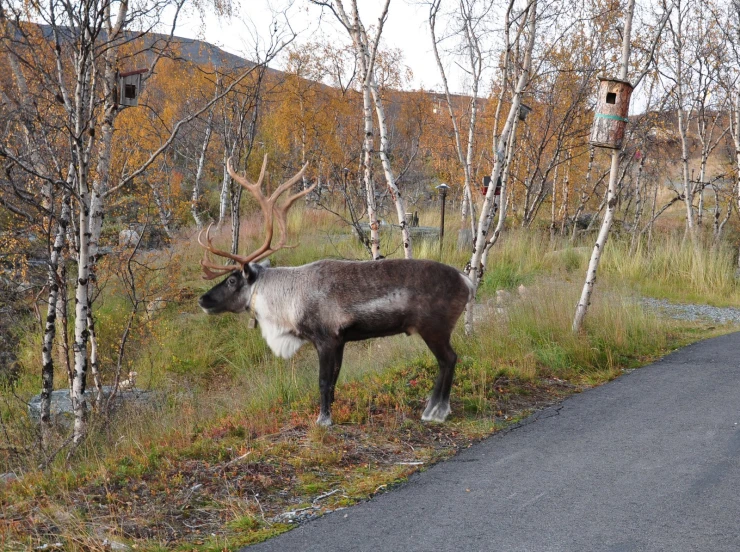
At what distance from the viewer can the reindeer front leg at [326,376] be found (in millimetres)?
5859

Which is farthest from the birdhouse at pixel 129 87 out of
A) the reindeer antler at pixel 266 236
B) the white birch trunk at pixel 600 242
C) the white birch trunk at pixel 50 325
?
the white birch trunk at pixel 600 242

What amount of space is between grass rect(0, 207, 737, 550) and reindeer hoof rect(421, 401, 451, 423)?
13cm

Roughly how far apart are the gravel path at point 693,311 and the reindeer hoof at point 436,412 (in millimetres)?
6896

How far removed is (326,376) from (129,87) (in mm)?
4327

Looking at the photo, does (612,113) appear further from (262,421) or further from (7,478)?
(7,478)

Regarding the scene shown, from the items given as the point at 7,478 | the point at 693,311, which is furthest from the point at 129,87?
the point at 693,311

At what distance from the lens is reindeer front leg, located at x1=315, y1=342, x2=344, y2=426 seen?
5.86m

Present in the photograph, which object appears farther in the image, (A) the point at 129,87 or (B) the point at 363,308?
(A) the point at 129,87

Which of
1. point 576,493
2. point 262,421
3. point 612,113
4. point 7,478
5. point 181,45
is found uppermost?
point 181,45

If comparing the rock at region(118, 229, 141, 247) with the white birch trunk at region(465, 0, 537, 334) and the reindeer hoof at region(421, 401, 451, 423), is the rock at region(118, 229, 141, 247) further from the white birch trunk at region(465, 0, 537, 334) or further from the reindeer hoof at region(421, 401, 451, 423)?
the reindeer hoof at region(421, 401, 451, 423)

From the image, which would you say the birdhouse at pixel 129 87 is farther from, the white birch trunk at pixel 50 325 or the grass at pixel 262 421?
the grass at pixel 262 421

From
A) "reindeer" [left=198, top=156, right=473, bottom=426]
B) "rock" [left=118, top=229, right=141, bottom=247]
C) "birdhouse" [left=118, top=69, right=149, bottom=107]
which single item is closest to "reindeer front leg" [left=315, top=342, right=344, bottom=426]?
"reindeer" [left=198, top=156, right=473, bottom=426]

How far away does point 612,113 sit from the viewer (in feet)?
27.4

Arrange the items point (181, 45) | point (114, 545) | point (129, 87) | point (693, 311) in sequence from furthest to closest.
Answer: point (693, 311) → point (181, 45) → point (129, 87) → point (114, 545)
